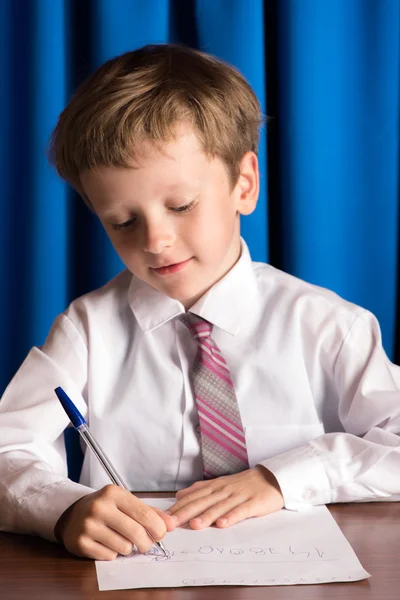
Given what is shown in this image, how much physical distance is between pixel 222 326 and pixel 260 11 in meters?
0.60

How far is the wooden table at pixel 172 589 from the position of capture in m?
0.82

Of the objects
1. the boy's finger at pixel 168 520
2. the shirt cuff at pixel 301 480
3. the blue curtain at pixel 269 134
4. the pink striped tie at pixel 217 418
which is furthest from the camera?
the blue curtain at pixel 269 134

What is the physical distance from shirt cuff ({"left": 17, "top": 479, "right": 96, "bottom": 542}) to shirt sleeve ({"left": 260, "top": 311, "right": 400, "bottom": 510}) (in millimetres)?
251

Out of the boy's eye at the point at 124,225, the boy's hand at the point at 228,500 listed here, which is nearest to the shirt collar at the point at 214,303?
the boy's eye at the point at 124,225

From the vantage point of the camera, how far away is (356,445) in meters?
1.10

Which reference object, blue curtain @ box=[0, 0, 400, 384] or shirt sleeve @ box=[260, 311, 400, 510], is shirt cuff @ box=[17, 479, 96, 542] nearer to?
shirt sleeve @ box=[260, 311, 400, 510]

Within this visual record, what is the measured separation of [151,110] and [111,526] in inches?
20.0

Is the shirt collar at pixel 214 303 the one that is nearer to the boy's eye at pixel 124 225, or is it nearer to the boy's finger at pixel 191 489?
the boy's eye at pixel 124 225

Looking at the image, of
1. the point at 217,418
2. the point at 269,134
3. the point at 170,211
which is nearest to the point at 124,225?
the point at 170,211

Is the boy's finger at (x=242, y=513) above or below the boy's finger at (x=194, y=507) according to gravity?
below

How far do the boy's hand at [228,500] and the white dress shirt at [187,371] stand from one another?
0.47 feet

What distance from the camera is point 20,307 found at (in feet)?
5.42

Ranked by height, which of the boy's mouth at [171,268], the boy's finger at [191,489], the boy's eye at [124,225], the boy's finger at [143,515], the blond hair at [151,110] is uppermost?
the blond hair at [151,110]

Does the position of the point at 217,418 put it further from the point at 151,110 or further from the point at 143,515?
the point at 151,110
